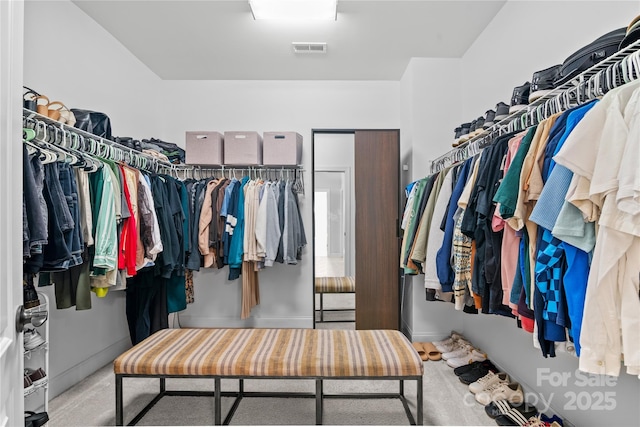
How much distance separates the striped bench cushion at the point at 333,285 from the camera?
3.31 meters

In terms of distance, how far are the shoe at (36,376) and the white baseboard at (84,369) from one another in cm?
75

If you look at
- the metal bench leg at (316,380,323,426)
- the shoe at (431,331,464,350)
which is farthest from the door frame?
the shoe at (431,331,464,350)

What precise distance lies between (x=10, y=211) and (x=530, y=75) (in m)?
2.58

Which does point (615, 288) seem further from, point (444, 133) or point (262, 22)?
point (262, 22)

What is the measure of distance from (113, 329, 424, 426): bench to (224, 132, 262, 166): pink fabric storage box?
5.59ft

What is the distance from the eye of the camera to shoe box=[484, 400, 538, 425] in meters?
1.90

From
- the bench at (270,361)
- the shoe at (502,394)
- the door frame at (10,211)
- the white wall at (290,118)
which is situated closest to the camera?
the door frame at (10,211)

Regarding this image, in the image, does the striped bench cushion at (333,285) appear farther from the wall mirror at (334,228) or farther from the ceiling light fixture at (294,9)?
the ceiling light fixture at (294,9)

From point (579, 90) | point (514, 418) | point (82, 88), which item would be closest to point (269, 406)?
point (514, 418)

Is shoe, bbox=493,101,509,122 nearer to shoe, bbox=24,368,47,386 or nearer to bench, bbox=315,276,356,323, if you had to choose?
bench, bbox=315,276,356,323

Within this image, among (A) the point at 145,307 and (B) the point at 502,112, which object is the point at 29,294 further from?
(B) the point at 502,112

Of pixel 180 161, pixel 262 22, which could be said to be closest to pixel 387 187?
pixel 262 22

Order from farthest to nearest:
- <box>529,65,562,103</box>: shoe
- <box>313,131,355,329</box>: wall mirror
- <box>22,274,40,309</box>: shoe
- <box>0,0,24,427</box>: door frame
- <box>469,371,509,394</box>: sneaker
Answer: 1. <box>313,131,355,329</box>: wall mirror
2. <box>469,371,509,394</box>: sneaker
3. <box>22,274,40,309</box>: shoe
4. <box>529,65,562,103</box>: shoe
5. <box>0,0,24,427</box>: door frame

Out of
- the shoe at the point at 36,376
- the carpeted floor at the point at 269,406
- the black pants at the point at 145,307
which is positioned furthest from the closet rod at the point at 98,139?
the carpeted floor at the point at 269,406
